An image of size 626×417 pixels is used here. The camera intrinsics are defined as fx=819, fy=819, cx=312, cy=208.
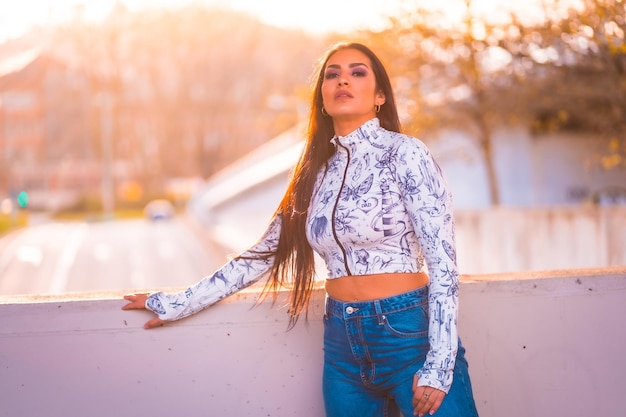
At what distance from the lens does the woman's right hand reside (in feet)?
10.8

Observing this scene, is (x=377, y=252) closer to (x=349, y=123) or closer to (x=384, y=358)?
(x=384, y=358)

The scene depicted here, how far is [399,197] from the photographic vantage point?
272 cm

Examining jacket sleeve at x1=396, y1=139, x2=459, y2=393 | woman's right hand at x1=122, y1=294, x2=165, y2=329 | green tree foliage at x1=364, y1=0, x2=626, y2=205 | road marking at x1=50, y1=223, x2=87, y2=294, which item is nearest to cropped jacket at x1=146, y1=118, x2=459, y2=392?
jacket sleeve at x1=396, y1=139, x2=459, y2=393

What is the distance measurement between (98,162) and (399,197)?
217 ft

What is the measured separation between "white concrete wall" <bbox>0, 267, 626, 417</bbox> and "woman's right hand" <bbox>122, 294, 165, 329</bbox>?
31 mm

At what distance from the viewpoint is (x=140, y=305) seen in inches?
129

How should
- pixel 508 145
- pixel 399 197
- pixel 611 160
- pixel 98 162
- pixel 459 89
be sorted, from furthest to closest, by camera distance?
1. pixel 98 162
2. pixel 508 145
3. pixel 459 89
4. pixel 611 160
5. pixel 399 197

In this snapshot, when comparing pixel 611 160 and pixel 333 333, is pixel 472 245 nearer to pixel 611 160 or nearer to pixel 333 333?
pixel 611 160

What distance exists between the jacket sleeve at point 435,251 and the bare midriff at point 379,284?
0.31ft

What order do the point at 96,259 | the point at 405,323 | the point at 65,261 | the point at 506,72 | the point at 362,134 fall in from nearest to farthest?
1. the point at 405,323
2. the point at 362,134
3. the point at 506,72
4. the point at 65,261
5. the point at 96,259

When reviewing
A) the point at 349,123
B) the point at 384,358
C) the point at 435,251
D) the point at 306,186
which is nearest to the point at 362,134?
the point at 349,123

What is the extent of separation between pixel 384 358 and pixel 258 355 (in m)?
0.83

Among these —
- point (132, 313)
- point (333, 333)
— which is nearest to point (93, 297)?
point (132, 313)

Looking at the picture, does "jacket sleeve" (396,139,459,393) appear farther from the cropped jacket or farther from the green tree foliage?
Answer: the green tree foliage
